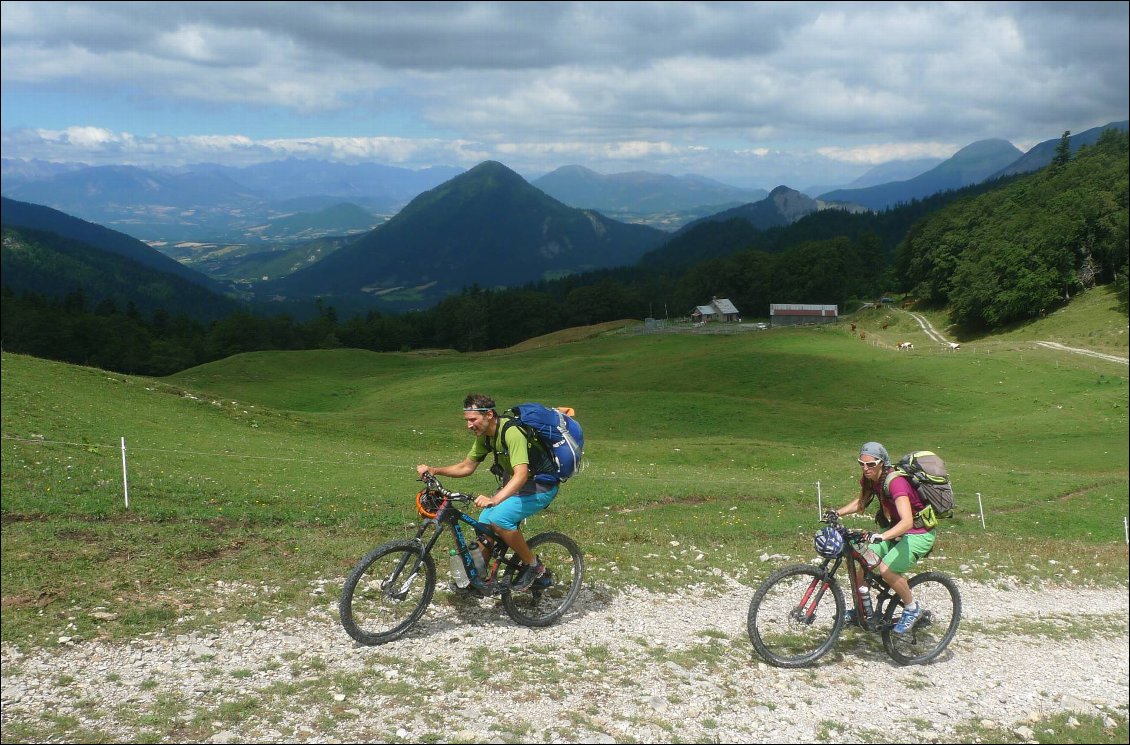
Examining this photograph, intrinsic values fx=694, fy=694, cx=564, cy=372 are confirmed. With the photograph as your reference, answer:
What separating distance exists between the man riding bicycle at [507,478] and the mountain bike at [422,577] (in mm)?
239

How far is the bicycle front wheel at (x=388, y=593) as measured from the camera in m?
10.3

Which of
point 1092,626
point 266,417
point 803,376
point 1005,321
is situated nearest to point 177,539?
point 1092,626

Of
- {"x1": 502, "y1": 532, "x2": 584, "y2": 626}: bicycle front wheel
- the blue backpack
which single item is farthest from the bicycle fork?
the blue backpack

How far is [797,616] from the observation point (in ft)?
35.7

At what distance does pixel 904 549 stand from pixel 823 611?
5.31 feet

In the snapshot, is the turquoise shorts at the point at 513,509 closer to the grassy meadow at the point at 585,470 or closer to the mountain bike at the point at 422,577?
the mountain bike at the point at 422,577

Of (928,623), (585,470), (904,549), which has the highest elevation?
(904,549)

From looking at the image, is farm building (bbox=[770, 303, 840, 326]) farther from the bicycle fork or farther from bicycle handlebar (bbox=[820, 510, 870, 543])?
the bicycle fork

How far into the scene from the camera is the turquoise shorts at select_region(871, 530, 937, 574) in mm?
10938

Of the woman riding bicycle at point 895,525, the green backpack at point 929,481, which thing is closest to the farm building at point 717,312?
the woman riding bicycle at point 895,525

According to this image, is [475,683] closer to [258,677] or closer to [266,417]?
[258,677]

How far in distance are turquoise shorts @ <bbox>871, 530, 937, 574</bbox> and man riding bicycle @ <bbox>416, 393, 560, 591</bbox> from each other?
536 centimetres

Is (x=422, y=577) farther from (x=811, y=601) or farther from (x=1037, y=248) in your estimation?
(x=1037, y=248)

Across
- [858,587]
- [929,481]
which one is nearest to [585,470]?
[858,587]
